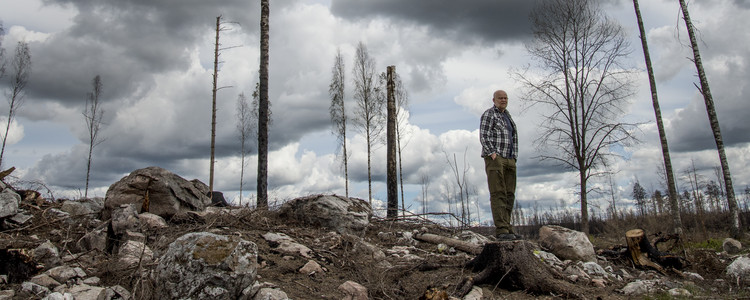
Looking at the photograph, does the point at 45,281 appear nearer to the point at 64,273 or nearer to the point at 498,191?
the point at 64,273

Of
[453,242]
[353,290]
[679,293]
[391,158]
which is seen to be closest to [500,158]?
[453,242]

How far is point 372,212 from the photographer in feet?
29.8

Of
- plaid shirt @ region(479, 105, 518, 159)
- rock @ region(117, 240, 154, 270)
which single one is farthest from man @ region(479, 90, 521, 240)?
rock @ region(117, 240, 154, 270)

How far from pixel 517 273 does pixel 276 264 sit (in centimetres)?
283

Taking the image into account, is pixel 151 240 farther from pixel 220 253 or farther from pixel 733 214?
pixel 733 214

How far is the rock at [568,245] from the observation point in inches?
288

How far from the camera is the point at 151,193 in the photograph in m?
7.31

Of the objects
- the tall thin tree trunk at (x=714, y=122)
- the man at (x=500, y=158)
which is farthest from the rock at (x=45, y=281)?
the tall thin tree trunk at (x=714, y=122)

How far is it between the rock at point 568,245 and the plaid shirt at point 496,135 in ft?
5.91

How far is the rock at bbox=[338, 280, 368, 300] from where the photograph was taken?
4.56 meters

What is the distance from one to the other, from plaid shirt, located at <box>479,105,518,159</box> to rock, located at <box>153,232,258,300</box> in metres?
3.93

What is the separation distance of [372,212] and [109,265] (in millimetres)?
5041

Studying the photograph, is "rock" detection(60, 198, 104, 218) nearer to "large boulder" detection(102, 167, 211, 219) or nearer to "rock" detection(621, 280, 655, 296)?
"large boulder" detection(102, 167, 211, 219)

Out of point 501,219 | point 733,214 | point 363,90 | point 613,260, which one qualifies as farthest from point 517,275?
point 363,90
